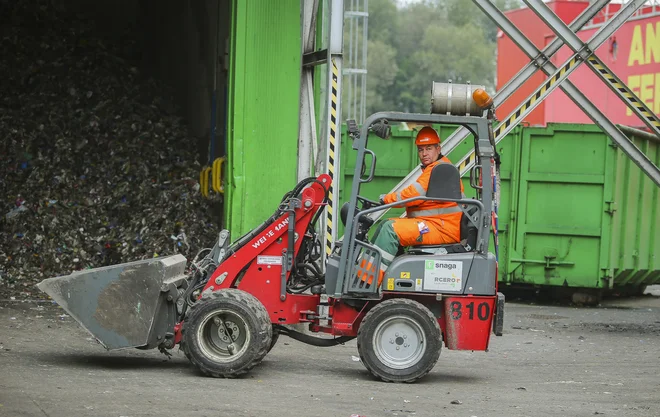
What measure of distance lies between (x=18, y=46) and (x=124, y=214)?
316 centimetres

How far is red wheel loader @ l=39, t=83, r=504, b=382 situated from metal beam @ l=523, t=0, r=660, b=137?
3049 millimetres

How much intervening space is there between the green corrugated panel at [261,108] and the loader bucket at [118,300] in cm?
285

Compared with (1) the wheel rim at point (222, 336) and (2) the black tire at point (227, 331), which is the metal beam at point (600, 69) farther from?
(1) the wheel rim at point (222, 336)

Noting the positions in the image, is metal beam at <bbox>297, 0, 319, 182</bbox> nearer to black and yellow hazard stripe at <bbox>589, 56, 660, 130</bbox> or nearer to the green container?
the green container

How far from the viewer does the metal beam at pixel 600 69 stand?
35.0ft

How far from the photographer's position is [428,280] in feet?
25.7

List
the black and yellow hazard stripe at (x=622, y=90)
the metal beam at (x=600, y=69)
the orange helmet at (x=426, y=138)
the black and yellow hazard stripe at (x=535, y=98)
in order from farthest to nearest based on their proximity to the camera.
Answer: the black and yellow hazard stripe at (x=622, y=90)
the black and yellow hazard stripe at (x=535, y=98)
the metal beam at (x=600, y=69)
the orange helmet at (x=426, y=138)

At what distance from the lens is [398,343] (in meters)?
7.88

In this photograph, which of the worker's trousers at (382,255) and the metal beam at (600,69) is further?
the metal beam at (600,69)

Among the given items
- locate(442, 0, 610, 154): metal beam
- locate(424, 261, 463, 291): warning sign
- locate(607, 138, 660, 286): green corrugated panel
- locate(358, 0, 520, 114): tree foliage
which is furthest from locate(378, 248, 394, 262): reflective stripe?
locate(358, 0, 520, 114): tree foliage

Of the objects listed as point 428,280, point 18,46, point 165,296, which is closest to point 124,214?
point 18,46

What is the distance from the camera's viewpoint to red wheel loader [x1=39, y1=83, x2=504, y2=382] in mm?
7727

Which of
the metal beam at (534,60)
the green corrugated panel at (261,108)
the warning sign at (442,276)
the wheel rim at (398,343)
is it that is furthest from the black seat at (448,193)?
the green corrugated panel at (261,108)

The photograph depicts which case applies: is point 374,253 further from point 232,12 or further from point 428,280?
point 232,12
